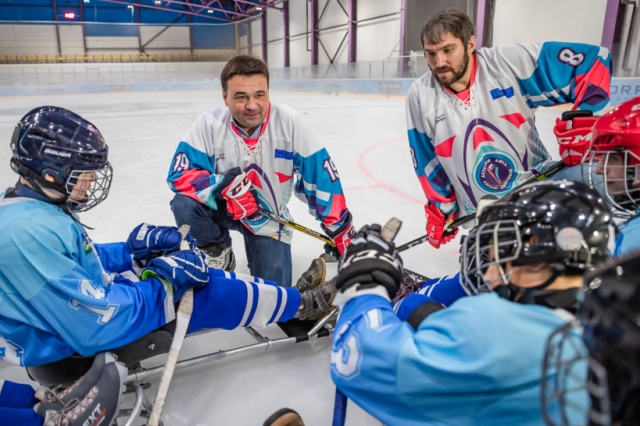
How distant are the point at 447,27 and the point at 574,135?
2.21ft

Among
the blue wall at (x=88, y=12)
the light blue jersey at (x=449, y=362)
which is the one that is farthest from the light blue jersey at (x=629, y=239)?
the blue wall at (x=88, y=12)

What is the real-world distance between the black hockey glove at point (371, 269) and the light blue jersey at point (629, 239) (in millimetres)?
497

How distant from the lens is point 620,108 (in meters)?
1.43

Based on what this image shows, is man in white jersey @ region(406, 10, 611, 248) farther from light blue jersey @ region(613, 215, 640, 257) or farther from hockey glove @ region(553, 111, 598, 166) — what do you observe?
light blue jersey @ region(613, 215, 640, 257)

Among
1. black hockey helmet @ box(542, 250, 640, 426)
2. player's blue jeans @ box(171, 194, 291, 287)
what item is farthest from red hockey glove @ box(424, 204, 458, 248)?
black hockey helmet @ box(542, 250, 640, 426)

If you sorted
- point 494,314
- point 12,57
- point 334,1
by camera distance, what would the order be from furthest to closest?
point 12,57 → point 334,1 → point 494,314

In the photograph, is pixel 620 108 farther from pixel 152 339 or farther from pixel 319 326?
pixel 152 339

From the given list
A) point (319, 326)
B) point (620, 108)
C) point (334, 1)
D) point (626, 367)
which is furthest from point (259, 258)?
point (334, 1)

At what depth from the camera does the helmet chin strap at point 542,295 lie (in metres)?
0.74

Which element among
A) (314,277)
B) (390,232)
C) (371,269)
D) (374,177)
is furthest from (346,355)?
(374,177)

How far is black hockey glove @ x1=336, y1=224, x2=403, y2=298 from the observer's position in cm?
94

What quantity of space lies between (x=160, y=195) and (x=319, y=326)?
91.3 inches

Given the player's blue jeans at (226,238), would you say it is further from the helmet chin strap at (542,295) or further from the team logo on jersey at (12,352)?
the helmet chin strap at (542,295)

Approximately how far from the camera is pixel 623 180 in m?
1.27
